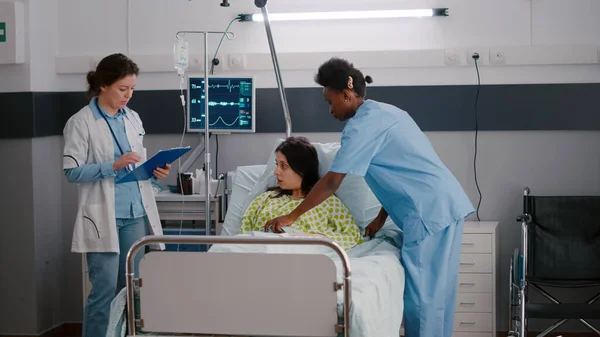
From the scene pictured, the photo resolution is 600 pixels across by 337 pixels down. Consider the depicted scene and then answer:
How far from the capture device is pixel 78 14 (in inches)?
195

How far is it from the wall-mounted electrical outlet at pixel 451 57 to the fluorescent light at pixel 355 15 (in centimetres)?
22

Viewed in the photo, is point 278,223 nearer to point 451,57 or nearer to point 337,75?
point 337,75

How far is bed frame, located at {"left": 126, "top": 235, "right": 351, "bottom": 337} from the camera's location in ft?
8.37

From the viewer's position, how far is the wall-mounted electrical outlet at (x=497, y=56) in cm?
457

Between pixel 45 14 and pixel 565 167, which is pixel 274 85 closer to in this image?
pixel 45 14

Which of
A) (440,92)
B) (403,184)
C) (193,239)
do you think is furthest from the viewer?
(440,92)

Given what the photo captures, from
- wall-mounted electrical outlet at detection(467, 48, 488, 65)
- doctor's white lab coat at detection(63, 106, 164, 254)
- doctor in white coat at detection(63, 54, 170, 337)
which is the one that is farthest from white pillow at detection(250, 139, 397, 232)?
wall-mounted electrical outlet at detection(467, 48, 488, 65)

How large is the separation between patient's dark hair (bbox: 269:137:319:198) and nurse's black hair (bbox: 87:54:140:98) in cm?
79

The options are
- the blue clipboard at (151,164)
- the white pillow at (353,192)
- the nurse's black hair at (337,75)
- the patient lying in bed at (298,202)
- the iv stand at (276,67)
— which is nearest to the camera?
the nurse's black hair at (337,75)

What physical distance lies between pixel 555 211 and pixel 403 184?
1.43 m

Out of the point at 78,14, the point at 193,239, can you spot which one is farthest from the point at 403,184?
the point at 78,14

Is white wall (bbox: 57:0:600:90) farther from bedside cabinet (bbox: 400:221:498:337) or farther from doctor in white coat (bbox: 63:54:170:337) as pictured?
doctor in white coat (bbox: 63:54:170:337)

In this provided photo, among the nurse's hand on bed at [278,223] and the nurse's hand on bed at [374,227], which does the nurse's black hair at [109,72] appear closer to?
the nurse's hand on bed at [278,223]

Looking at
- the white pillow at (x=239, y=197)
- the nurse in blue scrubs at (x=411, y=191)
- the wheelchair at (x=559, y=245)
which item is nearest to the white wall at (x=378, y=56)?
the wheelchair at (x=559, y=245)
